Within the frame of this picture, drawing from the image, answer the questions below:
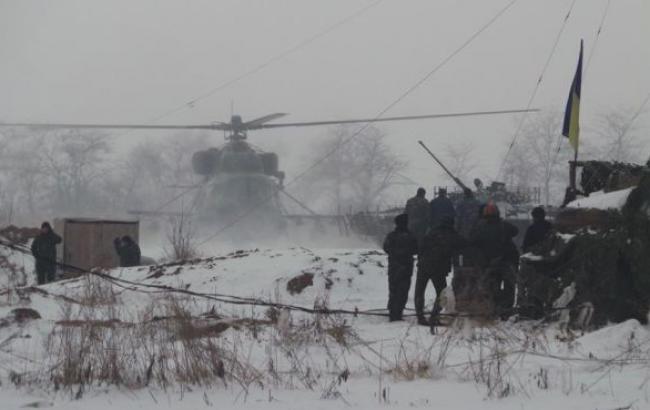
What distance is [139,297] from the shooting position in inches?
506

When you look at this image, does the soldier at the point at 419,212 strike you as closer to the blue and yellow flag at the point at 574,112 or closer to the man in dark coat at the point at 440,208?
the man in dark coat at the point at 440,208

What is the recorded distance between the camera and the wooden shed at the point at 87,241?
2122 cm

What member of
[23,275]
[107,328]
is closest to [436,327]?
[107,328]

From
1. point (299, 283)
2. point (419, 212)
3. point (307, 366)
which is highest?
point (419, 212)

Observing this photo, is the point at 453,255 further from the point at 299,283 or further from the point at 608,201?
the point at 299,283

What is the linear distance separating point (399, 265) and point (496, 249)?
1.26 metres

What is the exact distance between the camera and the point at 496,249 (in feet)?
34.9

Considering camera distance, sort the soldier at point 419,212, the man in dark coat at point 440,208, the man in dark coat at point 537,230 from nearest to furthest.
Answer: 1. the man in dark coat at point 537,230
2. the man in dark coat at point 440,208
3. the soldier at point 419,212

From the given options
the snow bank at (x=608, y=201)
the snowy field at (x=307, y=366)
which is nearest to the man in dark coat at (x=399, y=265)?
the snowy field at (x=307, y=366)

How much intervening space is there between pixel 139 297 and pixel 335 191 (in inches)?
2210

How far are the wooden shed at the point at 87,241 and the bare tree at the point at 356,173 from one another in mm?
46208

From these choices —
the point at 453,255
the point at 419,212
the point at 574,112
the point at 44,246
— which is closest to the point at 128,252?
the point at 44,246

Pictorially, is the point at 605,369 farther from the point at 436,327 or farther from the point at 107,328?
Result: the point at 107,328

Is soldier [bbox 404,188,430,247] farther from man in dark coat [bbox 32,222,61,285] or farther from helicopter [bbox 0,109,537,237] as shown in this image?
helicopter [bbox 0,109,537,237]
